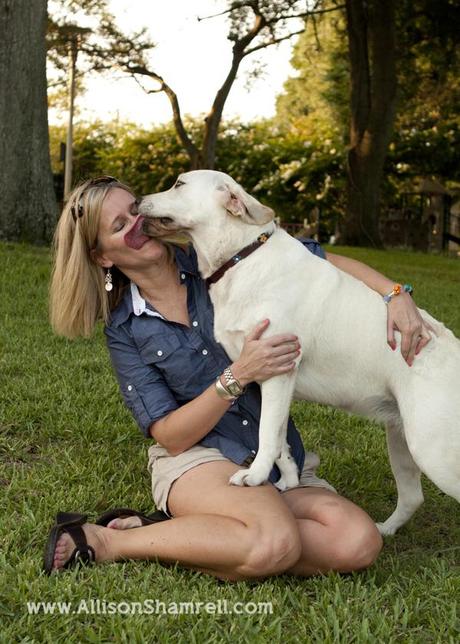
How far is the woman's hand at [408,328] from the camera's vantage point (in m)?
3.11

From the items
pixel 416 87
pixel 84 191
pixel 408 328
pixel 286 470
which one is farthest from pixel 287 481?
pixel 416 87

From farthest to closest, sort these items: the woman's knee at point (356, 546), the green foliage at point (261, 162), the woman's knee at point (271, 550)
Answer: the green foliage at point (261, 162)
the woman's knee at point (356, 546)
the woman's knee at point (271, 550)

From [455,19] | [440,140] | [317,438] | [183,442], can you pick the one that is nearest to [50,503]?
[183,442]

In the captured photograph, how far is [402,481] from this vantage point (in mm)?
3576

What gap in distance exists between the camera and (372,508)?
3955 millimetres

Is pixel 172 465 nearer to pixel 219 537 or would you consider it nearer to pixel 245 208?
pixel 219 537

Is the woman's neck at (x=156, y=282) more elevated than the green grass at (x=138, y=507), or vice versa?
the woman's neck at (x=156, y=282)

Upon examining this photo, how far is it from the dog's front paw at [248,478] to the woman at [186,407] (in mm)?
32

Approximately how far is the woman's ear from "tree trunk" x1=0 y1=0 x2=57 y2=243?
565 centimetres

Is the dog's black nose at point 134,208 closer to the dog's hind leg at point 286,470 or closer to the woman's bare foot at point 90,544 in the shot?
the dog's hind leg at point 286,470

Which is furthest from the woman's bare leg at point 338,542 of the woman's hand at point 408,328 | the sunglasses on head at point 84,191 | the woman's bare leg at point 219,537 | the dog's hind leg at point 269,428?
the sunglasses on head at point 84,191

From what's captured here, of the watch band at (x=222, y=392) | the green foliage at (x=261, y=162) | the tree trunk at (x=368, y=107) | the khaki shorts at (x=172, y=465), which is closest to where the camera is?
the watch band at (x=222, y=392)

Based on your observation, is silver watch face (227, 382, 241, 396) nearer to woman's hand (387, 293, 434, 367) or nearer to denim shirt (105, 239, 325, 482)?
denim shirt (105, 239, 325, 482)

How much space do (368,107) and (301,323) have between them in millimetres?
15454
